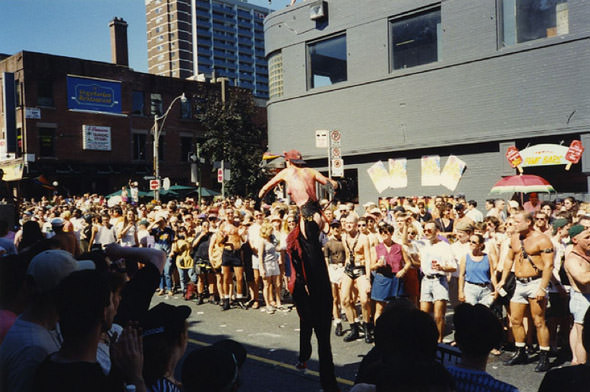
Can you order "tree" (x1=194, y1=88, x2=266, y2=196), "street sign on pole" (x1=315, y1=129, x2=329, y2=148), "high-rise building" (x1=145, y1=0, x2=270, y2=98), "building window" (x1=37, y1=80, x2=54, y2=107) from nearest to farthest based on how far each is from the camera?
"street sign on pole" (x1=315, y1=129, x2=329, y2=148) < "building window" (x1=37, y1=80, x2=54, y2=107) < "tree" (x1=194, y1=88, x2=266, y2=196) < "high-rise building" (x1=145, y1=0, x2=270, y2=98)

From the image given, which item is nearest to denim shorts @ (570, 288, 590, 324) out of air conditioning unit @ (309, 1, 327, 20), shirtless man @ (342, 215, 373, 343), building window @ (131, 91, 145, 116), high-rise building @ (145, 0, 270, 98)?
shirtless man @ (342, 215, 373, 343)

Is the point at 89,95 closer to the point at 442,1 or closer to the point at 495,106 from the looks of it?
the point at 442,1

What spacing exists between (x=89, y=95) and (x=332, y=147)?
26.1 metres

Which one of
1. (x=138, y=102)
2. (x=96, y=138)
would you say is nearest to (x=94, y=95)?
(x=96, y=138)

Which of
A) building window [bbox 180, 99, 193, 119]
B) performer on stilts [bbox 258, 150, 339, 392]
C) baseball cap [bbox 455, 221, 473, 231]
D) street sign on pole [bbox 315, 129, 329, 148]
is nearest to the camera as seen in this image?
performer on stilts [bbox 258, 150, 339, 392]

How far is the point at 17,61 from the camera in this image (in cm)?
3162

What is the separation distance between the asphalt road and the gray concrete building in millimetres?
10331

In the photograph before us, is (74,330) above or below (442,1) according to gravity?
below

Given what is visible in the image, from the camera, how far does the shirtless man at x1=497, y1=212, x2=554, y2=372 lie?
6.55 metres

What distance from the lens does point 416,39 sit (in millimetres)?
18875

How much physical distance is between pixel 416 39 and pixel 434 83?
2.01 m

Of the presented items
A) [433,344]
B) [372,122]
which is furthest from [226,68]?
[433,344]

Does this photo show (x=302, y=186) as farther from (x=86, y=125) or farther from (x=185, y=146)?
(x=185, y=146)

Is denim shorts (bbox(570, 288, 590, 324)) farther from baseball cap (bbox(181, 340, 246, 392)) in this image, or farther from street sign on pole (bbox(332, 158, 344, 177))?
street sign on pole (bbox(332, 158, 344, 177))
